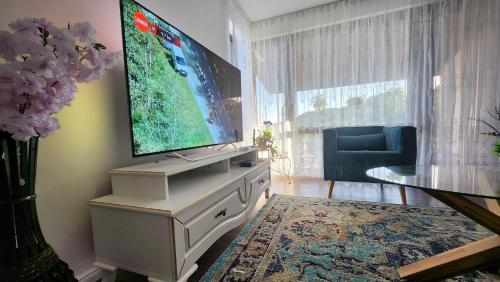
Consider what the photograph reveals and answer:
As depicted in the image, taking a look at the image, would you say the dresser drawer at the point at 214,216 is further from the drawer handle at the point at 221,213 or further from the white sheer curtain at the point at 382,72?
the white sheer curtain at the point at 382,72

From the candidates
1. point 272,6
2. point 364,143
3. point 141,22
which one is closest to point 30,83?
point 141,22

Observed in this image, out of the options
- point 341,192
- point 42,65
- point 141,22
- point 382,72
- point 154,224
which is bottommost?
point 341,192

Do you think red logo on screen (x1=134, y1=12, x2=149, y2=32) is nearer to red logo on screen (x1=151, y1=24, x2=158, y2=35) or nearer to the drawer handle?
red logo on screen (x1=151, y1=24, x2=158, y2=35)

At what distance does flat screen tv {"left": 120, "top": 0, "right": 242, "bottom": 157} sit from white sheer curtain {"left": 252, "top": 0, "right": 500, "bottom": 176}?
5.77 feet

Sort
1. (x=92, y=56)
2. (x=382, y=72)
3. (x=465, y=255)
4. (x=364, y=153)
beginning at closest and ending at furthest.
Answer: (x=92, y=56)
(x=465, y=255)
(x=364, y=153)
(x=382, y=72)

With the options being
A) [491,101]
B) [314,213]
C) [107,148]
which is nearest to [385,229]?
[314,213]

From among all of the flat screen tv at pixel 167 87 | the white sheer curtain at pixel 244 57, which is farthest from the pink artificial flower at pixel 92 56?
the white sheer curtain at pixel 244 57

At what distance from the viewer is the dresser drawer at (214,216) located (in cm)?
100

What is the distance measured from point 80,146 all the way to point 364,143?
2.64 m

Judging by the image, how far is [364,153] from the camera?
2170mm

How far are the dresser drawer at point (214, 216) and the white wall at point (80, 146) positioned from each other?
0.57 meters

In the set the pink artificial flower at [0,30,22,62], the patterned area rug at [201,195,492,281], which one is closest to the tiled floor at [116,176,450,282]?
the patterned area rug at [201,195,492,281]

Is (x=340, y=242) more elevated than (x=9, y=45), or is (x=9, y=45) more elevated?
(x=9, y=45)

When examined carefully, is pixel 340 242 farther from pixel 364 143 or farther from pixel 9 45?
pixel 9 45
